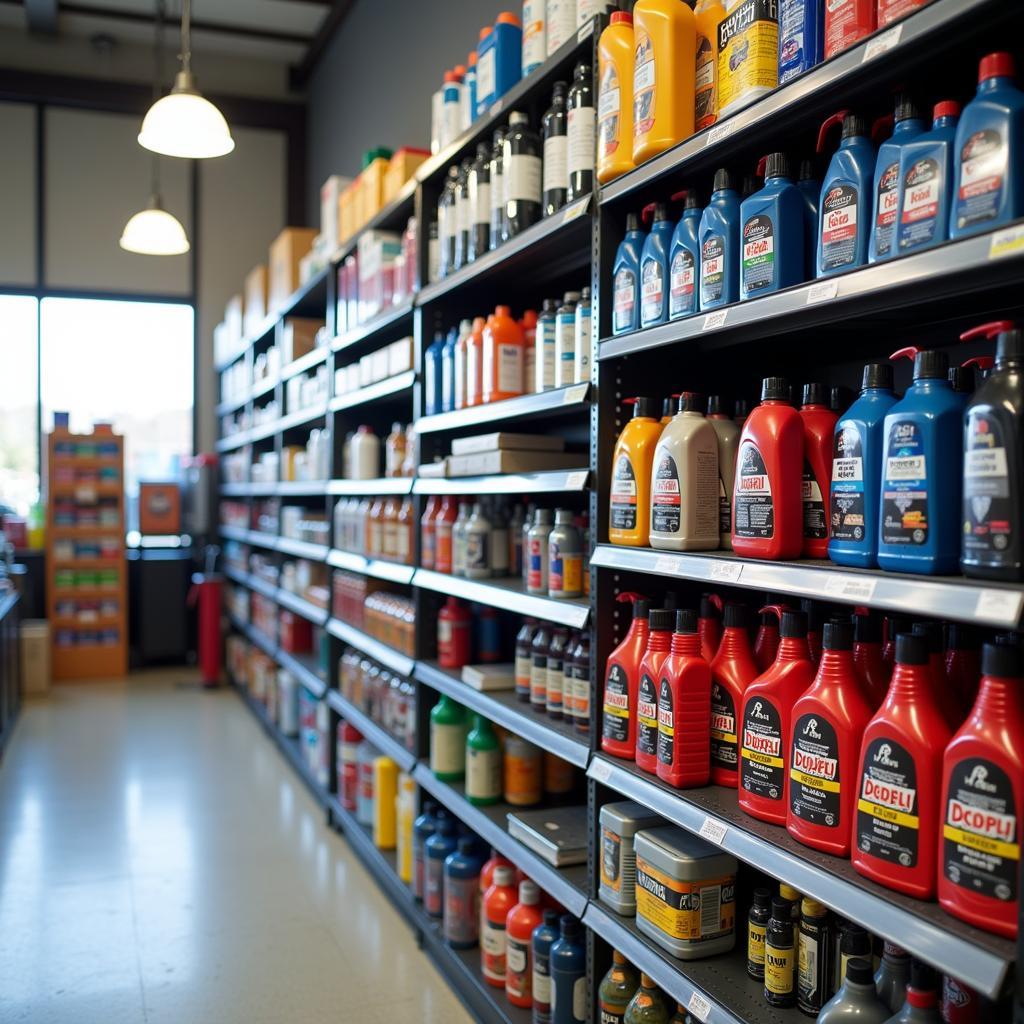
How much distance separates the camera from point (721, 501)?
1.92 meters

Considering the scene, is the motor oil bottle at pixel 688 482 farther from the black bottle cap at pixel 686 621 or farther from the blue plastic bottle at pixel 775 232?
the blue plastic bottle at pixel 775 232

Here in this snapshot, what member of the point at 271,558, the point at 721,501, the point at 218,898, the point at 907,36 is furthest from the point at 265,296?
the point at 907,36

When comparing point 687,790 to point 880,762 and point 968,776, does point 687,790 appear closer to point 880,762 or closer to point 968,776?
point 880,762

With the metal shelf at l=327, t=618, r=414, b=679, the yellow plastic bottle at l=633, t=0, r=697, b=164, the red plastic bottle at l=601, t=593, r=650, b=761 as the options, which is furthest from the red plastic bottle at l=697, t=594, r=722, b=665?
the metal shelf at l=327, t=618, r=414, b=679

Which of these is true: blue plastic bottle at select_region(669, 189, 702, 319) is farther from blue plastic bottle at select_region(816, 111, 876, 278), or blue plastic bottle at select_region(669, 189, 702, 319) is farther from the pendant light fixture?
the pendant light fixture

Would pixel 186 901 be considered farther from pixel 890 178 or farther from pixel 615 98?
pixel 890 178

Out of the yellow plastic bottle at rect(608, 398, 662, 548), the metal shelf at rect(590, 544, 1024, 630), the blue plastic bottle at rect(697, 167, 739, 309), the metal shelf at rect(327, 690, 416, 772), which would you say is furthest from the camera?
the metal shelf at rect(327, 690, 416, 772)

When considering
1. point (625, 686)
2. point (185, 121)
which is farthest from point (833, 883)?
point (185, 121)

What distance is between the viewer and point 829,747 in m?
1.52

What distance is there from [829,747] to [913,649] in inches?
9.1

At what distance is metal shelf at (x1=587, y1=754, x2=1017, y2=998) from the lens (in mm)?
1185

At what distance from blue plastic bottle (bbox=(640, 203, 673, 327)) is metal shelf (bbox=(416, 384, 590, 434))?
10.8 inches

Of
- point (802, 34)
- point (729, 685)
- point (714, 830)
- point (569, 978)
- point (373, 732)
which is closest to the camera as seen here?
point (802, 34)

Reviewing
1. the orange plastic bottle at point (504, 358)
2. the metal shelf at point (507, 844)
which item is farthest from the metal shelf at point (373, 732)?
the orange plastic bottle at point (504, 358)
